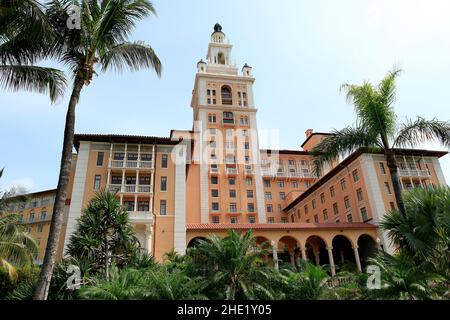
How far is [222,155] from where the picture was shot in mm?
53406

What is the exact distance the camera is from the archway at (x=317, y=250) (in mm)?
39719

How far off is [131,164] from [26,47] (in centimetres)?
2229

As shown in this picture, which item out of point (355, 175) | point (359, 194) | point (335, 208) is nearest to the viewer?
point (359, 194)

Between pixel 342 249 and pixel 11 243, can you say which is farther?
pixel 342 249

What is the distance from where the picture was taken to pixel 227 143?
179ft

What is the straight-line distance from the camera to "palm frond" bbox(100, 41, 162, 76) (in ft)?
45.6

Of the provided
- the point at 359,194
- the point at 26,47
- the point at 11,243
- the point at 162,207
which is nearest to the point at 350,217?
the point at 359,194

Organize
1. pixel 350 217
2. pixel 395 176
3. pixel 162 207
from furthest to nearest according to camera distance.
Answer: pixel 350 217
pixel 162 207
pixel 395 176

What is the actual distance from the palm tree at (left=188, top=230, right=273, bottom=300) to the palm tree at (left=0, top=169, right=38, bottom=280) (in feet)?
34.2

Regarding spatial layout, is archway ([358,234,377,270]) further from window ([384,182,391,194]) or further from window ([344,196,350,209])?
window ([384,182,391,194])

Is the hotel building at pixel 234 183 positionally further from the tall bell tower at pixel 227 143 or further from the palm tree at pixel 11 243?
the palm tree at pixel 11 243

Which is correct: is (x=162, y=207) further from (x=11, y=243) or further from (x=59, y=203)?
(x=59, y=203)

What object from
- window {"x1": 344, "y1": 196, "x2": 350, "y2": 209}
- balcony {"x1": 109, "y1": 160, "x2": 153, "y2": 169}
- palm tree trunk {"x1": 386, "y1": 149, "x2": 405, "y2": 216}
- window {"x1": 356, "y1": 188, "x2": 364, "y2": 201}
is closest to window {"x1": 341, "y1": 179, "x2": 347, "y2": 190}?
window {"x1": 344, "y1": 196, "x2": 350, "y2": 209}
